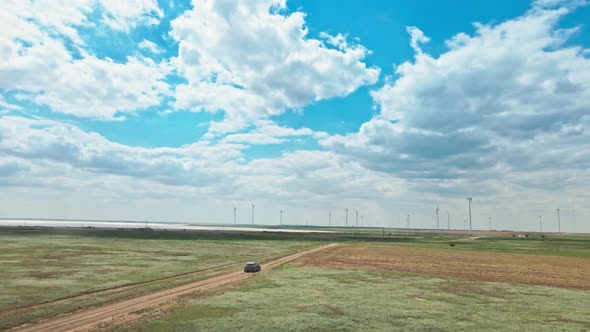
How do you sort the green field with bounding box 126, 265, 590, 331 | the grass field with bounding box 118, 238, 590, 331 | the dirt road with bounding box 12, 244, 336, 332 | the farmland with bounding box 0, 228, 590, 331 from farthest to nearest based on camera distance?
the farmland with bounding box 0, 228, 590, 331, the grass field with bounding box 118, 238, 590, 331, the green field with bounding box 126, 265, 590, 331, the dirt road with bounding box 12, 244, 336, 332

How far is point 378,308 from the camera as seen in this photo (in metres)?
37.3

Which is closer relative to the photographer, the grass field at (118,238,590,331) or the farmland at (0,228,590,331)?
the grass field at (118,238,590,331)

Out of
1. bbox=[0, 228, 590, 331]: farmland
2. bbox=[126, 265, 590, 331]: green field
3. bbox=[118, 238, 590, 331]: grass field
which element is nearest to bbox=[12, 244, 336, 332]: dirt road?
bbox=[0, 228, 590, 331]: farmland

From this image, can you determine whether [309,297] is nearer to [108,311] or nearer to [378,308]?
[378,308]

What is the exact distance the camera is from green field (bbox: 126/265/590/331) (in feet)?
103

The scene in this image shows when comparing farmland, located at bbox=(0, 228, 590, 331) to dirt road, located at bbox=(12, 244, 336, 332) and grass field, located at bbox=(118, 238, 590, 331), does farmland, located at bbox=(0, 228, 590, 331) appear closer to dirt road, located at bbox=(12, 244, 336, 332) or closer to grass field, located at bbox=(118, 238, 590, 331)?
grass field, located at bbox=(118, 238, 590, 331)

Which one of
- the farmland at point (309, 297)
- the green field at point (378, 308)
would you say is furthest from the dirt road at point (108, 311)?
the green field at point (378, 308)

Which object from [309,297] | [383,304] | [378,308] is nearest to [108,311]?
[309,297]

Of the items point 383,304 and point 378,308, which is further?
point 383,304

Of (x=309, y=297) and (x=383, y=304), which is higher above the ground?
(x=383, y=304)

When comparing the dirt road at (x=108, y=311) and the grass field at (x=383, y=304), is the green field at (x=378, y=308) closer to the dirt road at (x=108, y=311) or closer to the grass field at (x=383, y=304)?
the grass field at (x=383, y=304)

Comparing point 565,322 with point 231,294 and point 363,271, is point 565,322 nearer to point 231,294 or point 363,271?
point 231,294

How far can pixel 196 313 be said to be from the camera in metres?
34.4

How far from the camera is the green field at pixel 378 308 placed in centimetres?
3127
